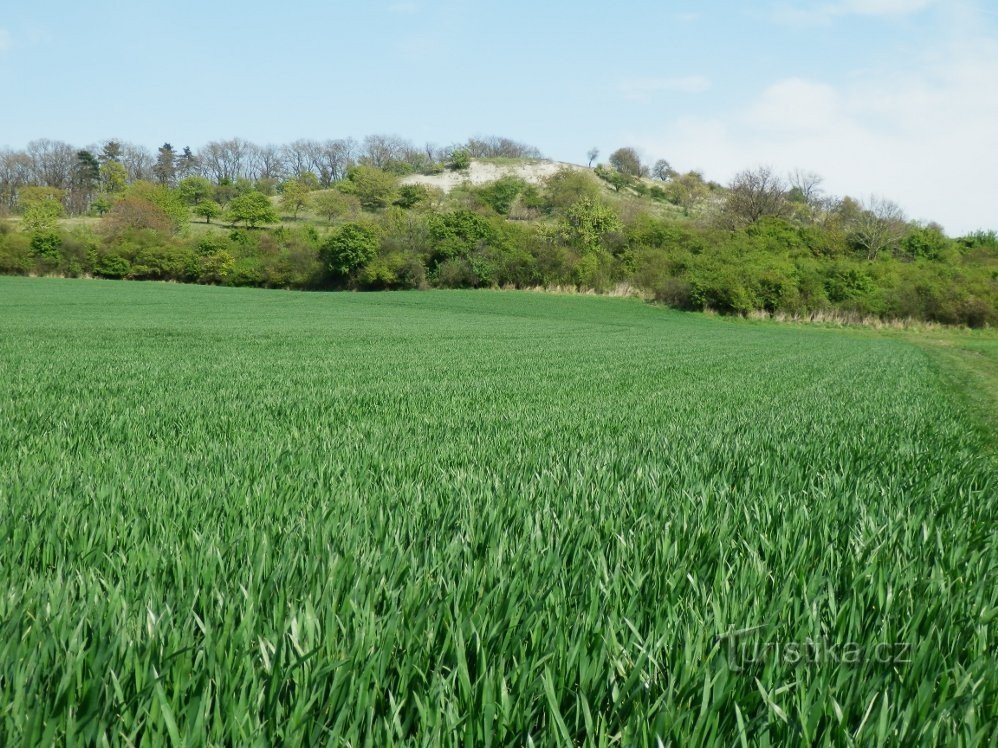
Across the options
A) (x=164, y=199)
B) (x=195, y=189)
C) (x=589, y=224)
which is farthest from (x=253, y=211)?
(x=589, y=224)

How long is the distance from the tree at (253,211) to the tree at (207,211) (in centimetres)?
429

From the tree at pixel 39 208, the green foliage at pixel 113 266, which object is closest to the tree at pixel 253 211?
the tree at pixel 39 208

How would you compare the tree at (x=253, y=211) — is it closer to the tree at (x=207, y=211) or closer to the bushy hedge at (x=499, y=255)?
the tree at (x=207, y=211)

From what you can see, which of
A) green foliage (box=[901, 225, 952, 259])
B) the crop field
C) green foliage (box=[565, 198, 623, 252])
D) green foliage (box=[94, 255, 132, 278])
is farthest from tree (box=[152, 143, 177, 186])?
the crop field

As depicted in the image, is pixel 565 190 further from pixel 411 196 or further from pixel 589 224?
pixel 589 224

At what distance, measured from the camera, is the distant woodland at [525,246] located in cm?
5997

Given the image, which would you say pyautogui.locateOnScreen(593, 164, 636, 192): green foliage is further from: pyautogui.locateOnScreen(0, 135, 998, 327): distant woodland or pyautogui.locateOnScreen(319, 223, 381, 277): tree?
pyautogui.locateOnScreen(319, 223, 381, 277): tree

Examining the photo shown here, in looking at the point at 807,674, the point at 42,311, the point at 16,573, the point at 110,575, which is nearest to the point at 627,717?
the point at 807,674

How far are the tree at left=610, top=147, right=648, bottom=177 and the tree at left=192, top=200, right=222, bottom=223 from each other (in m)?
91.1

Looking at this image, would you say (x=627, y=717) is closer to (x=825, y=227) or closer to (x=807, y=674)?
(x=807, y=674)

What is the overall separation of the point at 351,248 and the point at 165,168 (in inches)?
3443

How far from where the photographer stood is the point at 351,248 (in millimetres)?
72375

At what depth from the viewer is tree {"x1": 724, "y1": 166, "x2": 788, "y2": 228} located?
299ft

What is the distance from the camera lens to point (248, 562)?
7.29 feet
